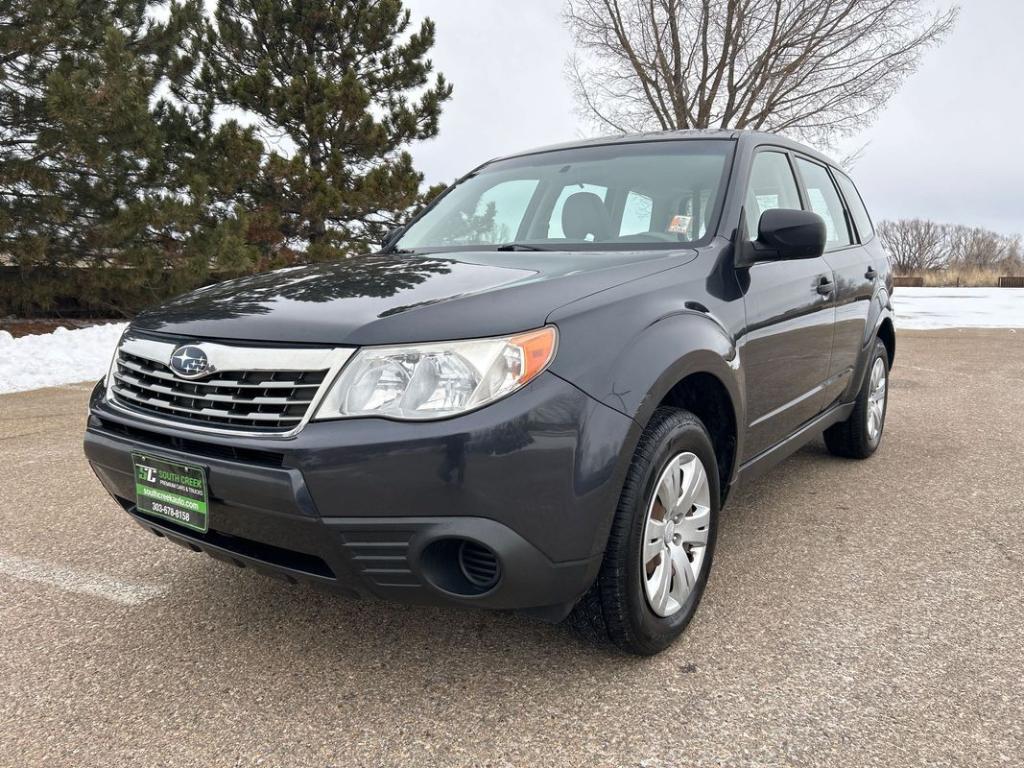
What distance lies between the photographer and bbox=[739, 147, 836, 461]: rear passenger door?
2807mm

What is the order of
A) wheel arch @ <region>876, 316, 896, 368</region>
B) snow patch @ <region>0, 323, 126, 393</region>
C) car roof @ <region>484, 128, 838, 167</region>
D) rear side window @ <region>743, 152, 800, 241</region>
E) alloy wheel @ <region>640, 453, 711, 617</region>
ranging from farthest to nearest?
snow patch @ <region>0, 323, 126, 393</region>, wheel arch @ <region>876, 316, 896, 368</region>, car roof @ <region>484, 128, 838, 167</region>, rear side window @ <region>743, 152, 800, 241</region>, alloy wheel @ <region>640, 453, 711, 617</region>

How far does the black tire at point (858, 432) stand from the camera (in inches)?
167

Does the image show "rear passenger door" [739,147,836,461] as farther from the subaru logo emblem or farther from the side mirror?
the subaru logo emblem

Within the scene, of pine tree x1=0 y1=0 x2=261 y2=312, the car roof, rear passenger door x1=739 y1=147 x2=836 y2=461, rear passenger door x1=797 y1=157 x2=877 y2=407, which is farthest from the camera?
pine tree x1=0 y1=0 x2=261 y2=312

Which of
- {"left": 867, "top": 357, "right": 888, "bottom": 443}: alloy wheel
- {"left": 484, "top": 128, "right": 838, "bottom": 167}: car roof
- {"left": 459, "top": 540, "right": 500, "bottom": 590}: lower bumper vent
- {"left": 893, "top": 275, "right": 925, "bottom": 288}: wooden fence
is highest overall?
{"left": 484, "top": 128, "right": 838, "bottom": 167}: car roof

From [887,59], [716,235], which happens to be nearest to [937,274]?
[887,59]

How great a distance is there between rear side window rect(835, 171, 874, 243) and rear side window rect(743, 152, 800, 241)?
0.96m

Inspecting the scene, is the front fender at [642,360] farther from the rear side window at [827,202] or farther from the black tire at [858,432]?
the black tire at [858,432]

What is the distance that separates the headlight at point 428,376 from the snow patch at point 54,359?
566cm

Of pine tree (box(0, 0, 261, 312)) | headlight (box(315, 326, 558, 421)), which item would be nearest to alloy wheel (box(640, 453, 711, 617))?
headlight (box(315, 326, 558, 421))

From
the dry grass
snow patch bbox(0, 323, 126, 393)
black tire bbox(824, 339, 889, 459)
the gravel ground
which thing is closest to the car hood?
the gravel ground

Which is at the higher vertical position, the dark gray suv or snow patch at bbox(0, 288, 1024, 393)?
the dark gray suv

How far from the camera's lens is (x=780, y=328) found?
298cm

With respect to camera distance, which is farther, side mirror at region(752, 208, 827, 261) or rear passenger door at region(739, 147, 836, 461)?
rear passenger door at region(739, 147, 836, 461)
